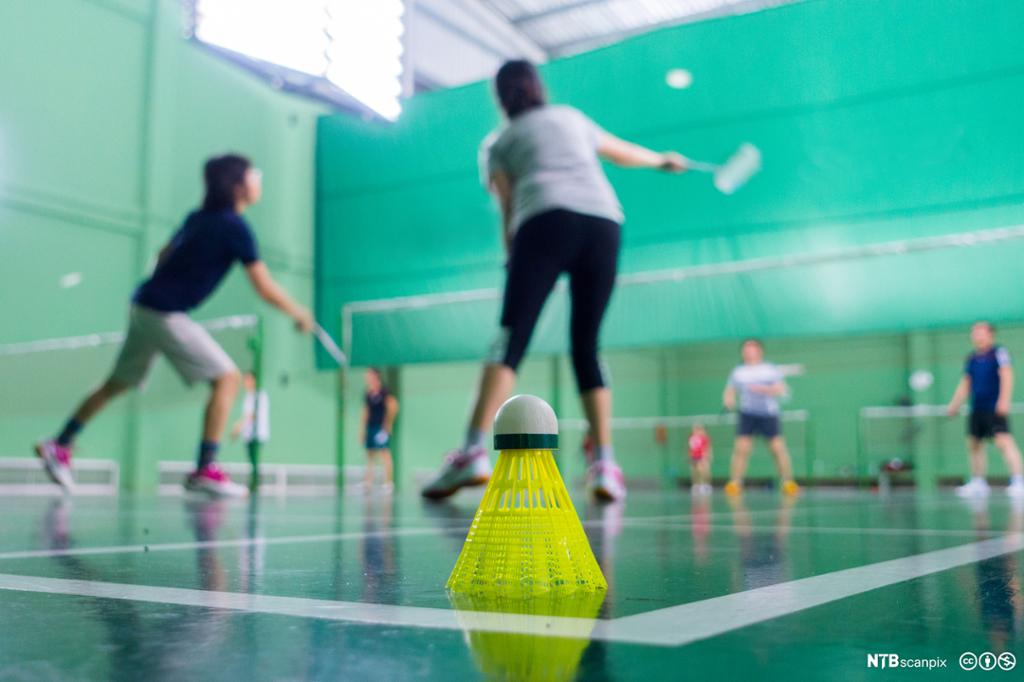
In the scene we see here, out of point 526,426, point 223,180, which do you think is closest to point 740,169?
point 223,180

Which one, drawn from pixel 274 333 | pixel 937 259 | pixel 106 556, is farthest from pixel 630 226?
pixel 106 556

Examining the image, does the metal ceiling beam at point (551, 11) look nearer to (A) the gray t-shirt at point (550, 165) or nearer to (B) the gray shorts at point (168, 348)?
(B) the gray shorts at point (168, 348)

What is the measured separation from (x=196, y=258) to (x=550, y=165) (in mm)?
1876

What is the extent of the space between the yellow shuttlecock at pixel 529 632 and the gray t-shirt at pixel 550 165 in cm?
239

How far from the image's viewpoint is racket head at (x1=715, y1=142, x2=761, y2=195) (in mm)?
8367

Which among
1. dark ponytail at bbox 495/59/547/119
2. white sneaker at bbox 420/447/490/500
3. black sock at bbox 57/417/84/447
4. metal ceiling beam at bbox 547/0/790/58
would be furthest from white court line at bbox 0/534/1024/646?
metal ceiling beam at bbox 547/0/790/58

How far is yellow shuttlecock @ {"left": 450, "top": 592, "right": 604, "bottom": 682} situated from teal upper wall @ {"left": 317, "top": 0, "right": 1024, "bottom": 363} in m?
6.98

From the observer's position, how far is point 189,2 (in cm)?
924

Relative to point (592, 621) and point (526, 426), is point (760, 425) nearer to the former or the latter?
point (526, 426)

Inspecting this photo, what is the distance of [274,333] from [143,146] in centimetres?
234

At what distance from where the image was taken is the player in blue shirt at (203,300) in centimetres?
431

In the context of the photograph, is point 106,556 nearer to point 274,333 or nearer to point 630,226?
point 630,226

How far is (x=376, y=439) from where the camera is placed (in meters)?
10.0

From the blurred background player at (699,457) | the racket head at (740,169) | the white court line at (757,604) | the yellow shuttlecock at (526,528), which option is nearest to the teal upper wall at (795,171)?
the racket head at (740,169)
